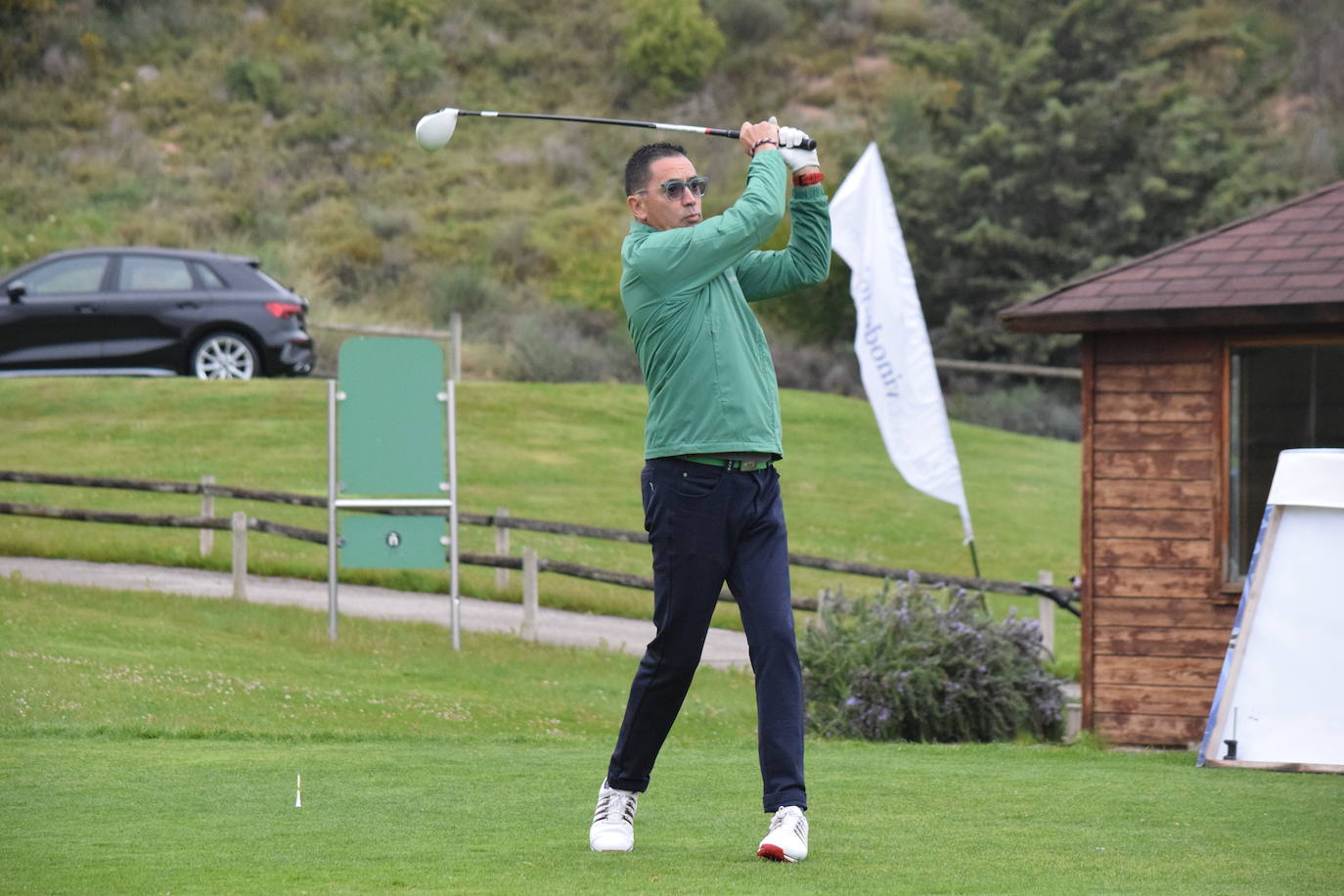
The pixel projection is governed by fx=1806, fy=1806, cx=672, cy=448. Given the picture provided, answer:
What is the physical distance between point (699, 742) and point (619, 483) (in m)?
13.9

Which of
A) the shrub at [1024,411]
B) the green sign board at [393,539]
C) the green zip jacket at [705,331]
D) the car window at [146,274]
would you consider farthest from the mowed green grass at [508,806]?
the shrub at [1024,411]

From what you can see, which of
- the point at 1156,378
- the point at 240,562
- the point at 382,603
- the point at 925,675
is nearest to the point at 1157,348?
the point at 1156,378

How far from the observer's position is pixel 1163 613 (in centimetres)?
1093

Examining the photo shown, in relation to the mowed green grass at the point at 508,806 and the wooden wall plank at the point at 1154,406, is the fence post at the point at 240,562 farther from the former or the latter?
the wooden wall plank at the point at 1154,406

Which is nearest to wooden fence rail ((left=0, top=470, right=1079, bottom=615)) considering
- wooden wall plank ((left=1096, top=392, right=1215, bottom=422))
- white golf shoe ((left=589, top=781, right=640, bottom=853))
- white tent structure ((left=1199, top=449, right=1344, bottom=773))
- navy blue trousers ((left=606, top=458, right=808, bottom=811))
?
wooden wall plank ((left=1096, top=392, right=1215, bottom=422))

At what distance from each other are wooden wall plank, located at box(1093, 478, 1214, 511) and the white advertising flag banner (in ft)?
16.3

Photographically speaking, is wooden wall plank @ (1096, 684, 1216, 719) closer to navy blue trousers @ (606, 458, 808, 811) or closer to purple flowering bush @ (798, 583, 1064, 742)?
purple flowering bush @ (798, 583, 1064, 742)

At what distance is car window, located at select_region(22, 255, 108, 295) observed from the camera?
881 inches

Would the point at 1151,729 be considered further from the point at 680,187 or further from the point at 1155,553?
the point at 680,187

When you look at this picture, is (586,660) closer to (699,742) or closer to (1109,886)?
(699,742)

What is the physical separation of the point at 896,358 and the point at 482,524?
13.6ft

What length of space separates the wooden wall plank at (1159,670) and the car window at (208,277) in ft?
45.6

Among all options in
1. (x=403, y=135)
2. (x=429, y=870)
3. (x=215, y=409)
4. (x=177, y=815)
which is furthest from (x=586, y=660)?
(x=403, y=135)

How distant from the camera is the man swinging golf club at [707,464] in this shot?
4.85 meters
